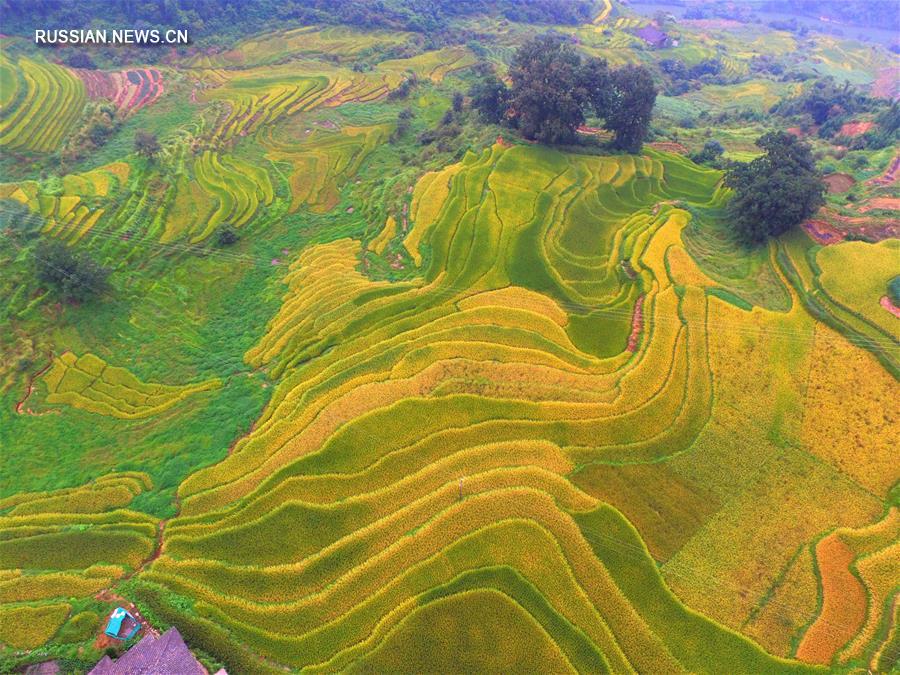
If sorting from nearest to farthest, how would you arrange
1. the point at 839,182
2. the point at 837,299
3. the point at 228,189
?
the point at 837,299 → the point at 839,182 → the point at 228,189

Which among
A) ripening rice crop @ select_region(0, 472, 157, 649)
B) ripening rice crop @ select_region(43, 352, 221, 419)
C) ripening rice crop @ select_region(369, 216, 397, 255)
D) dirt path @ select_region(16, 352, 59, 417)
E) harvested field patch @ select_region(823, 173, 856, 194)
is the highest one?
harvested field patch @ select_region(823, 173, 856, 194)

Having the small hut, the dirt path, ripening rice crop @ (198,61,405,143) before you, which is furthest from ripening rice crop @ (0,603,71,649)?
ripening rice crop @ (198,61,405,143)

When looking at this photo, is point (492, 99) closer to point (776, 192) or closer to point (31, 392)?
point (776, 192)

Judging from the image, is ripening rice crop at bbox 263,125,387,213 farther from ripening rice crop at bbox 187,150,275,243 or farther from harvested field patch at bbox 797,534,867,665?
harvested field patch at bbox 797,534,867,665

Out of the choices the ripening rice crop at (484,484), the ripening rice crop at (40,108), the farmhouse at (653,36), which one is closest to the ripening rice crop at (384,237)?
the ripening rice crop at (484,484)

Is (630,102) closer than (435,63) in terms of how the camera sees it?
Yes

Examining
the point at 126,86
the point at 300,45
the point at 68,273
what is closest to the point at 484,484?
the point at 68,273
